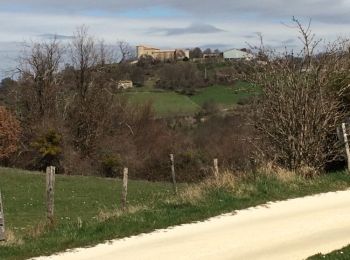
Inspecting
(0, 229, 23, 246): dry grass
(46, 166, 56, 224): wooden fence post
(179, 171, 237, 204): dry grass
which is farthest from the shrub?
(0, 229, 23, 246): dry grass

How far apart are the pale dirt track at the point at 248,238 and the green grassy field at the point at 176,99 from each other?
190 feet

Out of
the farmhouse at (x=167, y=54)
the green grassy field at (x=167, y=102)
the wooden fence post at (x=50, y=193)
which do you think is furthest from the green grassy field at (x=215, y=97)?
the wooden fence post at (x=50, y=193)

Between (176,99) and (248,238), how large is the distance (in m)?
70.1

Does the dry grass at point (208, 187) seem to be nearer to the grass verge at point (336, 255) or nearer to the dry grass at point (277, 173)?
the dry grass at point (277, 173)

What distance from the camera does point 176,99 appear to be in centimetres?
7862

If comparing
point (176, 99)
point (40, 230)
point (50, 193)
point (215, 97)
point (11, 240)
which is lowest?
point (176, 99)

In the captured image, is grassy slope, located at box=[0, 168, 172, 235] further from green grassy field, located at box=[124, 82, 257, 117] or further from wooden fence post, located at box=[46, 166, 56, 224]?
green grassy field, located at box=[124, 82, 257, 117]

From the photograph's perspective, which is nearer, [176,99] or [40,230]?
[40,230]

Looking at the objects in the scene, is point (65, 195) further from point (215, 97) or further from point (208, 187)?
point (215, 97)

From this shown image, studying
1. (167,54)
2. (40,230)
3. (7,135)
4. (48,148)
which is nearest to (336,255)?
(40,230)

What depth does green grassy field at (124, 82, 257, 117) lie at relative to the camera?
237ft

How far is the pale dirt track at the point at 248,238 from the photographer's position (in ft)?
26.2

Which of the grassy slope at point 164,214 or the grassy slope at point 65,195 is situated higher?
the grassy slope at point 164,214

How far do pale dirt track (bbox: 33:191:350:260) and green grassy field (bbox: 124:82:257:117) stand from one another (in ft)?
190
